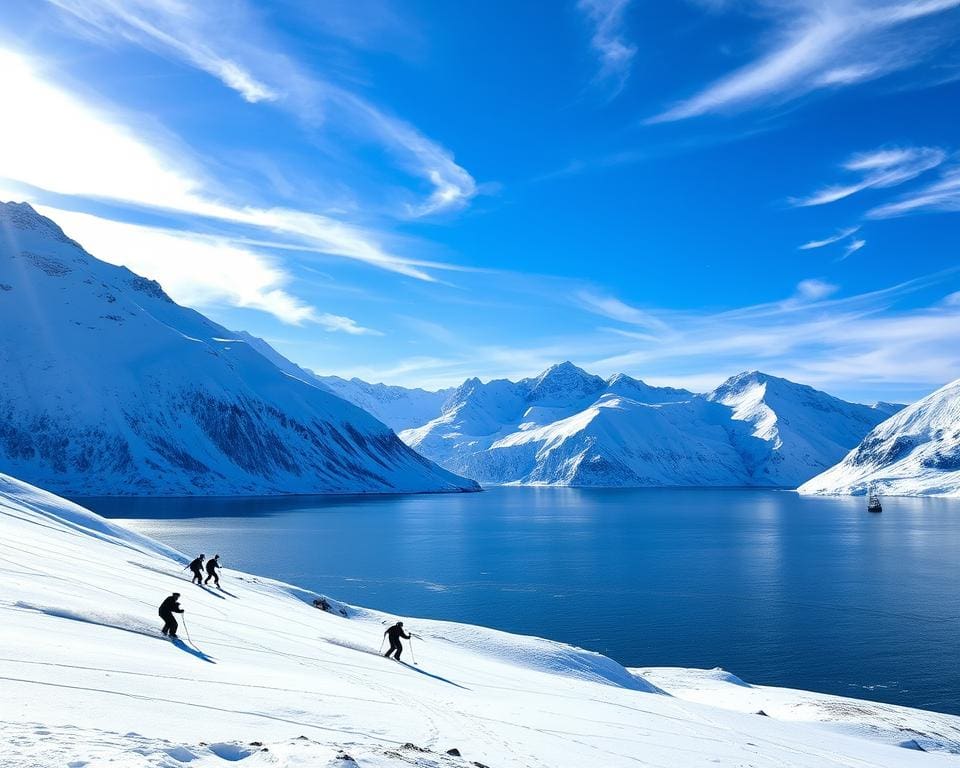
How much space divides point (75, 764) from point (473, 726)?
34.2 ft

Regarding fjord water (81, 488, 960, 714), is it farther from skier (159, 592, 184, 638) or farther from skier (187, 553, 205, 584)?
skier (159, 592, 184, 638)

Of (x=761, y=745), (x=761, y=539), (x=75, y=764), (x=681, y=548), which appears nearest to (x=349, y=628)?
(x=761, y=745)

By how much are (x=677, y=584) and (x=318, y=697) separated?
6517 centimetres

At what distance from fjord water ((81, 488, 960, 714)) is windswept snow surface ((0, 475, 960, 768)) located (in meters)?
7.24

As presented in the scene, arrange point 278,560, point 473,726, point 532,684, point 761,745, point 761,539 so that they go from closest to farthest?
point 473,726
point 761,745
point 532,684
point 278,560
point 761,539

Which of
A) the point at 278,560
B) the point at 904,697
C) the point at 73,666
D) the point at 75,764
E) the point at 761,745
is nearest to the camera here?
the point at 75,764

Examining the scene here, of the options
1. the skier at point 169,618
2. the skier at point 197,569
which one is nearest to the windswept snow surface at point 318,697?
the skier at point 169,618

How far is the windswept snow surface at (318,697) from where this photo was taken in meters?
12.7

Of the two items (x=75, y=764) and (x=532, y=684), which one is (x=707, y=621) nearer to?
(x=532, y=684)

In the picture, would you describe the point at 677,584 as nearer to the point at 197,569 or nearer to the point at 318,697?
the point at 197,569

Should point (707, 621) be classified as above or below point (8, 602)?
below

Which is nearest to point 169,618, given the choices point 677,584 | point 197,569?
point 197,569

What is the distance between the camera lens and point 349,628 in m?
37.8

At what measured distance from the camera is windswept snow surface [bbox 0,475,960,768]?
12.7m
